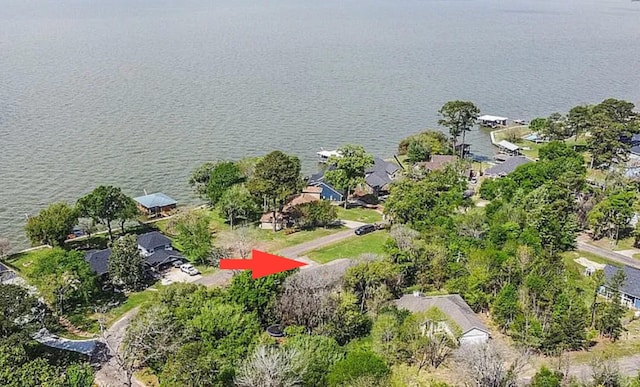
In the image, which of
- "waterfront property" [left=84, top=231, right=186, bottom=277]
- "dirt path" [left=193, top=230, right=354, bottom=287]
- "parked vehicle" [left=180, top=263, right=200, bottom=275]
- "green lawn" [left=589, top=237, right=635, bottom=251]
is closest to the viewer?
"waterfront property" [left=84, top=231, right=186, bottom=277]

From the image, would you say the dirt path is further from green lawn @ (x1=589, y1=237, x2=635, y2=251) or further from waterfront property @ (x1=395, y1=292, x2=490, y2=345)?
green lawn @ (x1=589, y1=237, x2=635, y2=251)

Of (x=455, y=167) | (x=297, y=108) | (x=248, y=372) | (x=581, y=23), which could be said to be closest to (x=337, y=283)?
(x=248, y=372)

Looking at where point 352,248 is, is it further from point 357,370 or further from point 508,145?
point 508,145

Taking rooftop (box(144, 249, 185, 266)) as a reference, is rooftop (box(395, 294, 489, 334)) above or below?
above


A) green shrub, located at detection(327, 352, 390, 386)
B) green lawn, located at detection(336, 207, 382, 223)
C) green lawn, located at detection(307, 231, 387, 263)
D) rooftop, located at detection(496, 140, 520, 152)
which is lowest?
green lawn, located at detection(336, 207, 382, 223)

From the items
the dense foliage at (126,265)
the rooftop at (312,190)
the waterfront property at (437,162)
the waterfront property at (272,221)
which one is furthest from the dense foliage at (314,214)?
the dense foliage at (126,265)

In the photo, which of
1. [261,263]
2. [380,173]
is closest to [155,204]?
[261,263]

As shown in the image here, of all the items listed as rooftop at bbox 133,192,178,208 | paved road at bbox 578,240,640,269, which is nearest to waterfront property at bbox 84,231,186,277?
rooftop at bbox 133,192,178,208
